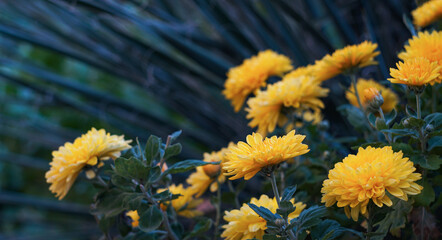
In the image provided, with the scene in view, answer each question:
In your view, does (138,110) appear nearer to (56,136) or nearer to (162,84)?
(162,84)

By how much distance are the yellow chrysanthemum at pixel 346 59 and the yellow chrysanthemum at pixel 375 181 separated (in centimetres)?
22

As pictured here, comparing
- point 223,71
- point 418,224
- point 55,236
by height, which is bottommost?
point 418,224

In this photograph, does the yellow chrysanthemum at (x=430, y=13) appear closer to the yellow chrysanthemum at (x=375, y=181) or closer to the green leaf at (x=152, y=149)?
the yellow chrysanthemum at (x=375, y=181)

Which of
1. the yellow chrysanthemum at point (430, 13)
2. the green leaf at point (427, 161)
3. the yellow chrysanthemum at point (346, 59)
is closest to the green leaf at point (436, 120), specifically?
the green leaf at point (427, 161)

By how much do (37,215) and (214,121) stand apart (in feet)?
3.66

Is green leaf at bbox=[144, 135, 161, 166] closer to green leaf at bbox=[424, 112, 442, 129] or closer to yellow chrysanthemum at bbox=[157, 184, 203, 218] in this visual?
yellow chrysanthemum at bbox=[157, 184, 203, 218]

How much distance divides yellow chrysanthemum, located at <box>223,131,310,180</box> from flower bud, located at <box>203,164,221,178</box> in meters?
0.16

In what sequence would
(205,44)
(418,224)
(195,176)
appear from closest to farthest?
1. (418,224)
2. (195,176)
3. (205,44)

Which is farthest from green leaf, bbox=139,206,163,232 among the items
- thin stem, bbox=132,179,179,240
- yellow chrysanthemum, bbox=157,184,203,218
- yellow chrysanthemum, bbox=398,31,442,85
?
yellow chrysanthemum, bbox=398,31,442,85

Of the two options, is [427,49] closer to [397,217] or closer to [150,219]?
[397,217]

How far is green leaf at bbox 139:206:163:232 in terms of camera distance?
1.66 ft

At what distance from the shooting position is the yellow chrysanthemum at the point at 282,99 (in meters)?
0.61

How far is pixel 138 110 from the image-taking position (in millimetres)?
1341

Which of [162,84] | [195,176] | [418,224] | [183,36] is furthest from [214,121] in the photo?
[418,224]
